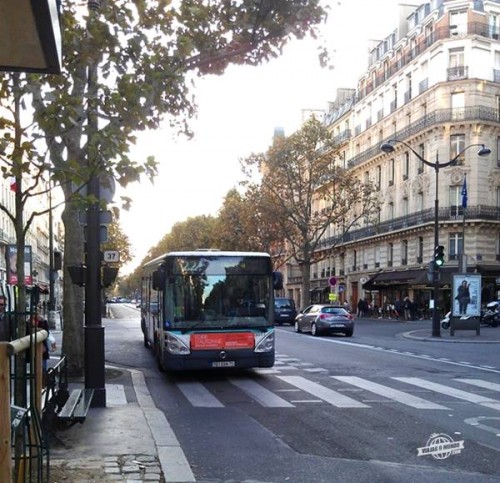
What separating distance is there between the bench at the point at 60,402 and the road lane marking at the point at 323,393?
396cm

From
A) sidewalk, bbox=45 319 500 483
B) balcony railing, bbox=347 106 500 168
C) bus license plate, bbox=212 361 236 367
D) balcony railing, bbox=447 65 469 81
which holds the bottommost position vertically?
bus license plate, bbox=212 361 236 367

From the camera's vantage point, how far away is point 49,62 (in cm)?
345

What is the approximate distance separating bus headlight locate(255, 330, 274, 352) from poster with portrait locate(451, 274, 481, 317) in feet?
54.1

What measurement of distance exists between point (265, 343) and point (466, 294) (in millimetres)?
17061

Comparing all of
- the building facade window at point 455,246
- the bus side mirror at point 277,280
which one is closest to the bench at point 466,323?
the bus side mirror at point 277,280

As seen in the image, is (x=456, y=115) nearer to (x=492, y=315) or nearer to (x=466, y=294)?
(x=492, y=315)

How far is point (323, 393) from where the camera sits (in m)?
11.6

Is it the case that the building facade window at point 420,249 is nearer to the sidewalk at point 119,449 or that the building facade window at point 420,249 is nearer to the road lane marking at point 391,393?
the road lane marking at point 391,393

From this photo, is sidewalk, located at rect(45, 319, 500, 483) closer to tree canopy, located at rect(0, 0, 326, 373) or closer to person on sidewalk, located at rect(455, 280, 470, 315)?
tree canopy, located at rect(0, 0, 326, 373)

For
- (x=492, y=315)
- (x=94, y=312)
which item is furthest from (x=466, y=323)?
(x=94, y=312)

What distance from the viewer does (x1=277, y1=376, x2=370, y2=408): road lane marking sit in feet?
34.2

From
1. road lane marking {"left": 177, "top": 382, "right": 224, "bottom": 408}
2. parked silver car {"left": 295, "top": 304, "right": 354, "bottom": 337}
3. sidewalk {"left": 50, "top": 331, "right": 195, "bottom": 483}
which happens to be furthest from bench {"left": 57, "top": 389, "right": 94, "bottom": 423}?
parked silver car {"left": 295, "top": 304, "right": 354, "bottom": 337}

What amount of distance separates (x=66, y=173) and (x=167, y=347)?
24.6 feet

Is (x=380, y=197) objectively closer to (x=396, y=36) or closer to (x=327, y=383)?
(x=396, y=36)
